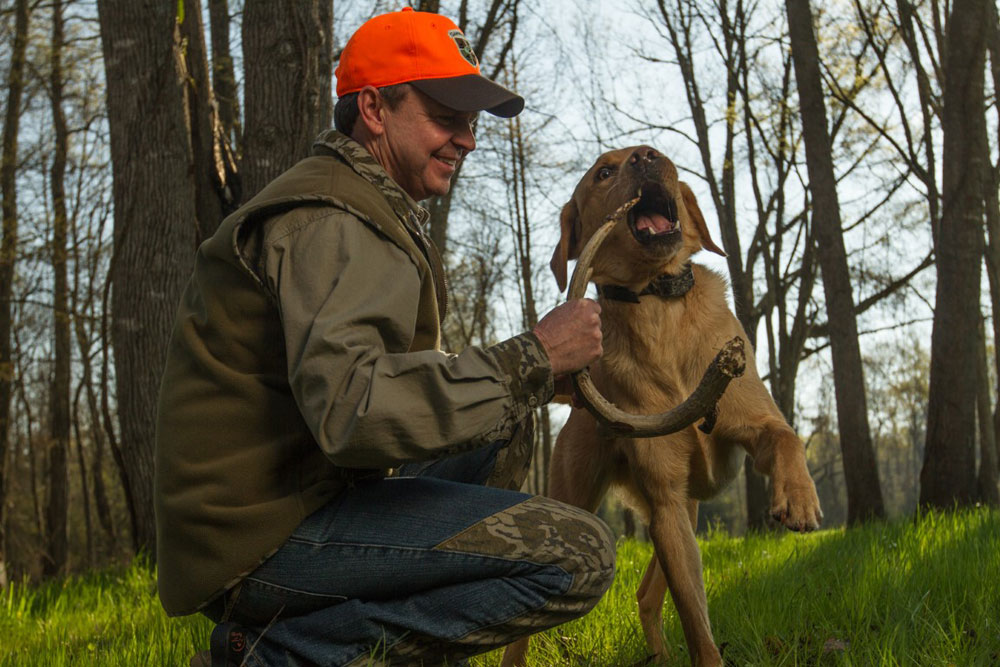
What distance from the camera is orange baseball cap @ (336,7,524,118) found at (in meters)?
2.53

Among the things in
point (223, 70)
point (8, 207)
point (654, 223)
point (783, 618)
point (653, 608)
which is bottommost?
point (653, 608)

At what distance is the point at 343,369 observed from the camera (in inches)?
76.7

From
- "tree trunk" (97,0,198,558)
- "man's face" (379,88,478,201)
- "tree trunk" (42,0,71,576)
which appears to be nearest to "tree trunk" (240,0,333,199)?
"tree trunk" (97,0,198,558)

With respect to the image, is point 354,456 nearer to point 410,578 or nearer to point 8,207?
point 410,578

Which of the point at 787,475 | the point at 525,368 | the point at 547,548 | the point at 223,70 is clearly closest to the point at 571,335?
the point at 525,368

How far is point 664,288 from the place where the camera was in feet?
12.3

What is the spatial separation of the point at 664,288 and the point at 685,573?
116cm

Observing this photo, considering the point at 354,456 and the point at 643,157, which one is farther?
the point at 643,157

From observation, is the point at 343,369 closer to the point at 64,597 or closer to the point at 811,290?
the point at 64,597

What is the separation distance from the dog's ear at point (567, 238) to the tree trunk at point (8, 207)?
11003 mm

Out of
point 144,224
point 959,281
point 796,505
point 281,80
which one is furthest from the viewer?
point 959,281

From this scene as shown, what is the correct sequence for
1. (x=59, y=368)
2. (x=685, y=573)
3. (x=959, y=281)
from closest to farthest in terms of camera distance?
1. (x=685, y=573)
2. (x=959, y=281)
3. (x=59, y=368)

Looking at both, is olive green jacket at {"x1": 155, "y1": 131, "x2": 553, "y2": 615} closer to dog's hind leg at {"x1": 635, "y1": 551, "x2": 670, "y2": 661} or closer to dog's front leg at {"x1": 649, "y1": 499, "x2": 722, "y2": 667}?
dog's front leg at {"x1": 649, "y1": 499, "x2": 722, "y2": 667}

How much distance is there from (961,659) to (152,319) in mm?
5054
